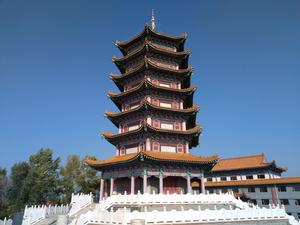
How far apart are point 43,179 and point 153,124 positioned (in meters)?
31.4

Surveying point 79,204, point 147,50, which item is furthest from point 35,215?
point 147,50

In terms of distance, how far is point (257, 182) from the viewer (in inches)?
1590

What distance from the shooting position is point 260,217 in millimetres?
18203

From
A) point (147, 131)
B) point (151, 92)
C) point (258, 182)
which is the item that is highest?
point (151, 92)

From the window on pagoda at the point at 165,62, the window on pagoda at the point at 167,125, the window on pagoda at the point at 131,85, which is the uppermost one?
the window on pagoda at the point at 165,62

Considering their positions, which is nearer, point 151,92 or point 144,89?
point 144,89

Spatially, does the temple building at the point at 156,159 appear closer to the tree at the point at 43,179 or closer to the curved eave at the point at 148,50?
the curved eave at the point at 148,50

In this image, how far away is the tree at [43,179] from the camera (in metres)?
43.3

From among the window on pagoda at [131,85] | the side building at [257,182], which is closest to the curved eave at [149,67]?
the window on pagoda at [131,85]

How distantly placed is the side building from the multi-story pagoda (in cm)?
1669

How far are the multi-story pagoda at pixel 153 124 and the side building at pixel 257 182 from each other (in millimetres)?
16690

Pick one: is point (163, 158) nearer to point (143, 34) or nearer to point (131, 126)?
point (131, 126)

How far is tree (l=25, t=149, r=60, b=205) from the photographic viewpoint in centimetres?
4334

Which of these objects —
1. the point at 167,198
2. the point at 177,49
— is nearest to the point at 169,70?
the point at 177,49
